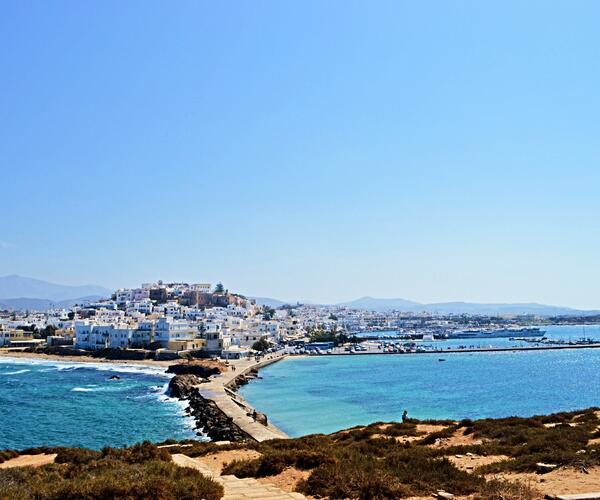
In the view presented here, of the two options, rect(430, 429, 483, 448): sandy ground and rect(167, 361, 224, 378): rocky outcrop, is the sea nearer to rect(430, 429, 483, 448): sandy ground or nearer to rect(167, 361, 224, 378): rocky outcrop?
rect(167, 361, 224, 378): rocky outcrop

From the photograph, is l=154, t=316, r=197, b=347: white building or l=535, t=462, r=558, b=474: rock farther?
l=154, t=316, r=197, b=347: white building

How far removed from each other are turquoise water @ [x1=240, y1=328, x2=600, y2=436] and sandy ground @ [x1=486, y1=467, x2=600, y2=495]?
706 inches

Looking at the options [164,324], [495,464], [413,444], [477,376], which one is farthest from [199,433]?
[164,324]

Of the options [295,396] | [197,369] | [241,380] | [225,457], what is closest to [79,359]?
[197,369]

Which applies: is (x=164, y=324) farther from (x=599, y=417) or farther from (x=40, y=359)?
(x=599, y=417)

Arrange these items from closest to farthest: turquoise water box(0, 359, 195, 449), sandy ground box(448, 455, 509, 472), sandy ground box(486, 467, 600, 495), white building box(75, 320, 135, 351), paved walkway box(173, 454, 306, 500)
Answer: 1. paved walkway box(173, 454, 306, 500)
2. sandy ground box(486, 467, 600, 495)
3. sandy ground box(448, 455, 509, 472)
4. turquoise water box(0, 359, 195, 449)
5. white building box(75, 320, 135, 351)

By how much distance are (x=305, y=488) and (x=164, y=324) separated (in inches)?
2575

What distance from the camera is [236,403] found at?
32.6 meters

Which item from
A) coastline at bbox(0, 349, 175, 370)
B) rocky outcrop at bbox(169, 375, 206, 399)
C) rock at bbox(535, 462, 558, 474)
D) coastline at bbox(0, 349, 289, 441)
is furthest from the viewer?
coastline at bbox(0, 349, 175, 370)

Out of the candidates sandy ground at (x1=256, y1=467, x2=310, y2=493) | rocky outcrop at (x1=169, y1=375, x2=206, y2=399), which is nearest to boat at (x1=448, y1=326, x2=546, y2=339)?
rocky outcrop at (x1=169, y1=375, x2=206, y2=399)

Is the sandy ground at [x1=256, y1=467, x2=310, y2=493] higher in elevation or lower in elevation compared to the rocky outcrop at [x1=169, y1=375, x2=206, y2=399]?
higher

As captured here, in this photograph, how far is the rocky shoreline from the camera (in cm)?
2383

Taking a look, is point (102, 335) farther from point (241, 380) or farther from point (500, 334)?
point (500, 334)

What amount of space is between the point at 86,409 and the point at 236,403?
27.6 feet
